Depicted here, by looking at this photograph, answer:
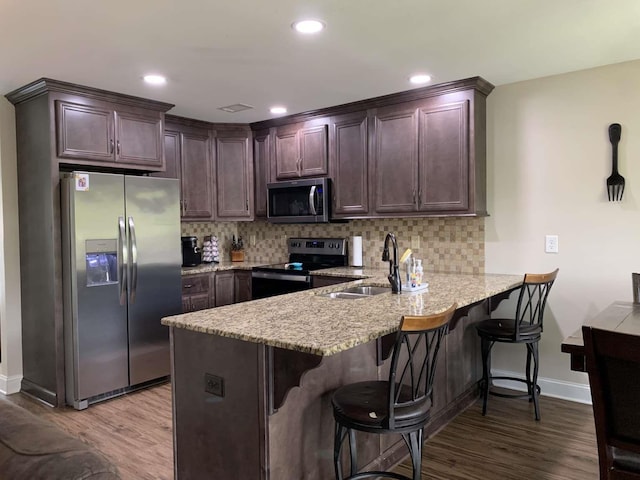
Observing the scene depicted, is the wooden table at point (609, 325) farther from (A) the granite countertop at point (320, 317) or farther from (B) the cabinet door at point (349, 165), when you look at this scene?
(B) the cabinet door at point (349, 165)

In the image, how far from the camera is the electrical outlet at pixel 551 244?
3.54m

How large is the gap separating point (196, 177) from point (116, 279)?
4.90 ft

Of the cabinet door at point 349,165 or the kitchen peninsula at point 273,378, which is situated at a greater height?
the cabinet door at point 349,165

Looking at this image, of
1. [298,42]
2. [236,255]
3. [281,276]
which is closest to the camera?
[298,42]

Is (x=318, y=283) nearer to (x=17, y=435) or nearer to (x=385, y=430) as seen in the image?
(x=385, y=430)

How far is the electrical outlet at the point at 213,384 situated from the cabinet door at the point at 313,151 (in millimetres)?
2705

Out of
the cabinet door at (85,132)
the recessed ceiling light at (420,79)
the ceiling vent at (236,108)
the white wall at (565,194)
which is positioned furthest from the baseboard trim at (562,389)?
the cabinet door at (85,132)

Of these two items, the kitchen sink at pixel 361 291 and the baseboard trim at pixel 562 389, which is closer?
the kitchen sink at pixel 361 291

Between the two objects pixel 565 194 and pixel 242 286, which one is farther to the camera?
pixel 242 286

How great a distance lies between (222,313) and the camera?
7.39 feet

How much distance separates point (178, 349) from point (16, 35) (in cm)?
196

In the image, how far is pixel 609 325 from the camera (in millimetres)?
2242

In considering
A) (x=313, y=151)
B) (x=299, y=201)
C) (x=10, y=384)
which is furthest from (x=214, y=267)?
(x=10, y=384)

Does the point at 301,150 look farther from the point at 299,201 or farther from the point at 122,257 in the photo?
the point at 122,257
